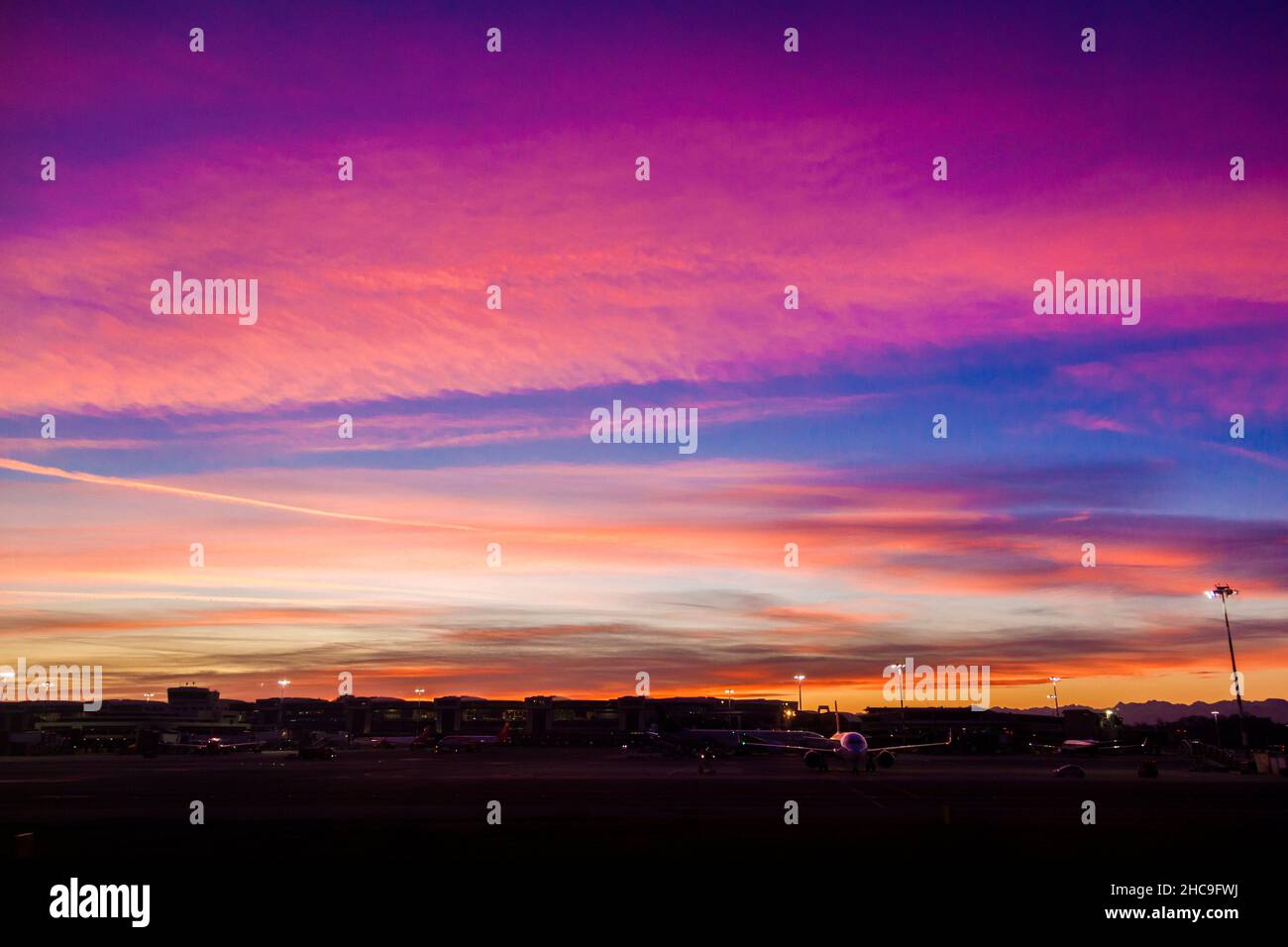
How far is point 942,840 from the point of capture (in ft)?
93.8

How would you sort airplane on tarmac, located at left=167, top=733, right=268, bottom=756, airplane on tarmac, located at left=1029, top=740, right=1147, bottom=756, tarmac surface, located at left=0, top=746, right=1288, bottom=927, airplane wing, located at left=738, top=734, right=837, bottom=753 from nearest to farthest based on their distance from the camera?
tarmac surface, located at left=0, top=746, right=1288, bottom=927
airplane wing, located at left=738, top=734, right=837, bottom=753
airplane on tarmac, located at left=1029, top=740, right=1147, bottom=756
airplane on tarmac, located at left=167, top=733, right=268, bottom=756

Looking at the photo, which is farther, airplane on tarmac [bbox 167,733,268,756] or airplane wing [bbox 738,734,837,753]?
airplane on tarmac [bbox 167,733,268,756]

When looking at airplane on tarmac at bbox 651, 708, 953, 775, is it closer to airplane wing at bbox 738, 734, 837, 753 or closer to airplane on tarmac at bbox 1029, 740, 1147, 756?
airplane wing at bbox 738, 734, 837, 753

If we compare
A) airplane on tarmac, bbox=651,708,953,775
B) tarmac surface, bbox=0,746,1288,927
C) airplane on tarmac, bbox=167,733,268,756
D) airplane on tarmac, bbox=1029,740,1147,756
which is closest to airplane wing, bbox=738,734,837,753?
airplane on tarmac, bbox=651,708,953,775

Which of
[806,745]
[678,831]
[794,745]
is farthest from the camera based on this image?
[806,745]

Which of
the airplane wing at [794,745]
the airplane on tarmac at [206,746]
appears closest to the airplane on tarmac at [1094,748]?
the airplane wing at [794,745]

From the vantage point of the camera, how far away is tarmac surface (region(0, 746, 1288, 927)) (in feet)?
75.1

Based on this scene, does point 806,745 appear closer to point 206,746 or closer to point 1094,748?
→ point 1094,748

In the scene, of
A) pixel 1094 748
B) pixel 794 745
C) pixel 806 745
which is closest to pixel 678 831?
pixel 794 745

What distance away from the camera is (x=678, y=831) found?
30.7 metres

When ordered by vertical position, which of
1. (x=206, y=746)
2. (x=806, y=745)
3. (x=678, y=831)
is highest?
(x=678, y=831)

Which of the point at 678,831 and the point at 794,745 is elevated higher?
the point at 678,831
